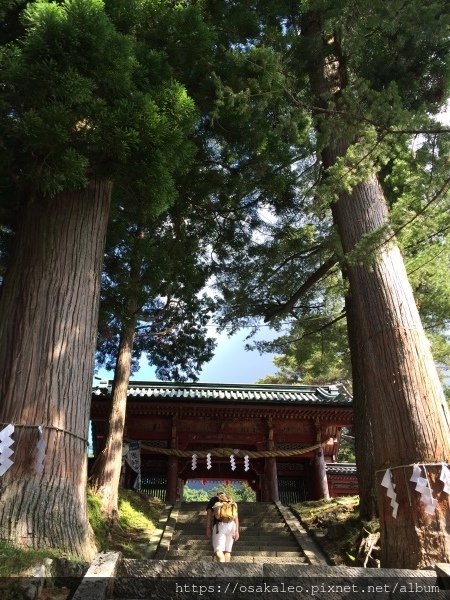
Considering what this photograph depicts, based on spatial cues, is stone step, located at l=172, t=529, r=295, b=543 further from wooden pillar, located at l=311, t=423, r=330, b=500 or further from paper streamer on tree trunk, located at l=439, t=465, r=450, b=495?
paper streamer on tree trunk, located at l=439, t=465, r=450, b=495

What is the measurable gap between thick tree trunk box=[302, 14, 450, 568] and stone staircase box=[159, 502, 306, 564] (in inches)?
133

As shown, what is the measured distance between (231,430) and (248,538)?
16.2 ft

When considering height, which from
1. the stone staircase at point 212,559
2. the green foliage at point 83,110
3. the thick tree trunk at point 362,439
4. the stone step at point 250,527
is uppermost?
the green foliage at point 83,110

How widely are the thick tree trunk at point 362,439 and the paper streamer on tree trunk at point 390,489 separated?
270cm

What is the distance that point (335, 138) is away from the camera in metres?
4.89

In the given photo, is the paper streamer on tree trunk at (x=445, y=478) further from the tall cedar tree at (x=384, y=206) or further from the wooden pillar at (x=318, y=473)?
the wooden pillar at (x=318, y=473)

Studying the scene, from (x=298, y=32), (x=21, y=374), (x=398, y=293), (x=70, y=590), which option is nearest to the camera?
(x=70, y=590)

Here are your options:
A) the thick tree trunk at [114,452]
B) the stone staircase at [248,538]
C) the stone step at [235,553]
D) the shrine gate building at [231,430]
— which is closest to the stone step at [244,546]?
the stone staircase at [248,538]

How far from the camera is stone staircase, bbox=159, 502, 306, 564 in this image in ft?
23.8

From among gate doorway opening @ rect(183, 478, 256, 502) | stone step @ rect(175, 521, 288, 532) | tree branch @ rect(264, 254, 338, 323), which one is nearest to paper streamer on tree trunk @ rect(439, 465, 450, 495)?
tree branch @ rect(264, 254, 338, 323)

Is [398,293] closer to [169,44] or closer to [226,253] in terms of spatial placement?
[169,44]

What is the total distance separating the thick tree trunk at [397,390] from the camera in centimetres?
395

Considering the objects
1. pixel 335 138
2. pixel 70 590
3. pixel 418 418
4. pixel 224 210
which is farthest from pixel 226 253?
pixel 70 590

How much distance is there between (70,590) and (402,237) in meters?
4.07
